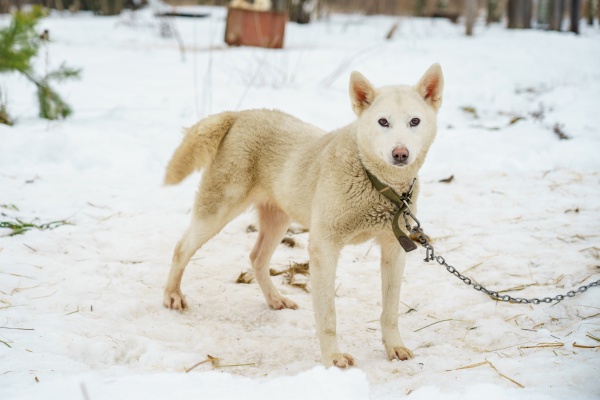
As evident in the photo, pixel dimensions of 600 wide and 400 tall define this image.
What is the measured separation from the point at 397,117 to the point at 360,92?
34 cm

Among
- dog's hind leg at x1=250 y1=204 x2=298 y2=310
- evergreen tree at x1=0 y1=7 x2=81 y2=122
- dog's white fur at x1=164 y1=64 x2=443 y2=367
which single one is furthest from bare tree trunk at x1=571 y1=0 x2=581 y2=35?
dog's hind leg at x1=250 y1=204 x2=298 y2=310

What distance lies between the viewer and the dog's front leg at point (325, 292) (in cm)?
301

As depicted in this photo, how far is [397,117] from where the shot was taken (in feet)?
9.59

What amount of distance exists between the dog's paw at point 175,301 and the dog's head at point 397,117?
64.4 inches

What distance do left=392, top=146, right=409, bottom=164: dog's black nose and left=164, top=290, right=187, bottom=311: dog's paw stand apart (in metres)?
1.83

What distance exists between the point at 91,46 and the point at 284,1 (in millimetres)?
5511

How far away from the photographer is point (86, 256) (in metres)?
4.12

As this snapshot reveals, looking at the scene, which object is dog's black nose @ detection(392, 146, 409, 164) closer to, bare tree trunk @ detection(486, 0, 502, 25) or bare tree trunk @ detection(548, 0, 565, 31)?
bare tree trunk @ detection(548, 0, 565, 31)

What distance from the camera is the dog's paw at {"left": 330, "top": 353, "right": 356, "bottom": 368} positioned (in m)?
2.91

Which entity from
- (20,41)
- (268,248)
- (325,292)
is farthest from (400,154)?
(20,41)

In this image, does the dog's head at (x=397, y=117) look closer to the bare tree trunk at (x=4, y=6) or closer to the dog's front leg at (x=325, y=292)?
the dog's front leg at (x=325, y=292)

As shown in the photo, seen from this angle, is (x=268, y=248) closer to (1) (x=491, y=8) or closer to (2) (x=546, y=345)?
(2) (x=546, y=345)

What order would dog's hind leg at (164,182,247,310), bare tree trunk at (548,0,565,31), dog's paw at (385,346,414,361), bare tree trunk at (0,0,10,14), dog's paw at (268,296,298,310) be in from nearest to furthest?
1. dog's paw at (385,346,414,361)
2. dog's hind leg at (164,182,247,310)
3. dog's paw at (268,296,298,310)
4. bare tree trunk at (548,0,565,31)
5. bare tree trunk at (0,0,10,14)

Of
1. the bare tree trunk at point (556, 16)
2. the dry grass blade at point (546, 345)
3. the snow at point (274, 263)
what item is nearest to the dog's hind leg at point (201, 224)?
the snow at point (274, 263)
